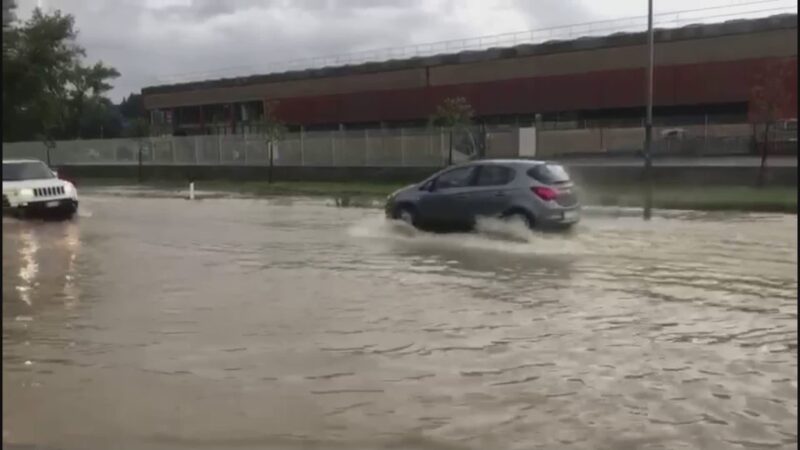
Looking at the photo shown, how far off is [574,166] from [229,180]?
18812 mm

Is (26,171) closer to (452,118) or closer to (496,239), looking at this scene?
(496,239)

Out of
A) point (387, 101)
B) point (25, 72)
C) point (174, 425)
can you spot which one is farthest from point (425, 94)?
point (174, 425)

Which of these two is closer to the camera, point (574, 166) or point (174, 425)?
point (174, 425)

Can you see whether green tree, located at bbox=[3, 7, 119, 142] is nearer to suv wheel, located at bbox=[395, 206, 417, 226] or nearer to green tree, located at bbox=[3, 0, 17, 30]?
green tree, located at bbox=[3, 0, 17, 30]

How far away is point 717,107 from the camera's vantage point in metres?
54.4

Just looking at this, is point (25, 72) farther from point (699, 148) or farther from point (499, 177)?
point (699, 148)

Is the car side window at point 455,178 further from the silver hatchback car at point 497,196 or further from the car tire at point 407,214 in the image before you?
the car tire at point 407,214

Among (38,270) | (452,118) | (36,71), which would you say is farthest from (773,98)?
(38,270)

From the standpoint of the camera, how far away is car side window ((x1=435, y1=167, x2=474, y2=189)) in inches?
722

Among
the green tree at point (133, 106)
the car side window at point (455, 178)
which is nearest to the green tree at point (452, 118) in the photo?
the car side window at point (455, 178)

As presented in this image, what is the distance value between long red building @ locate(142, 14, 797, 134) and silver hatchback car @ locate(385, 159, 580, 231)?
1961 cm

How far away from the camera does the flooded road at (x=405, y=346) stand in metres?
6.59

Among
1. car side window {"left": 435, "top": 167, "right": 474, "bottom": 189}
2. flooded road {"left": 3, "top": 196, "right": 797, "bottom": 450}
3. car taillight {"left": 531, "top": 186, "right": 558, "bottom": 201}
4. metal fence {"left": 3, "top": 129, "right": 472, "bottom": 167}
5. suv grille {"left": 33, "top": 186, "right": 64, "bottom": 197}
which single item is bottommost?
flooded road {"left": 3, "top": 196, "right": 797, "bottom": 450}

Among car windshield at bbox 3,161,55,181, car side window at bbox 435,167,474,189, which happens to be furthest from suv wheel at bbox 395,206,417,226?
car windshield at bbox 3,161,55,181
